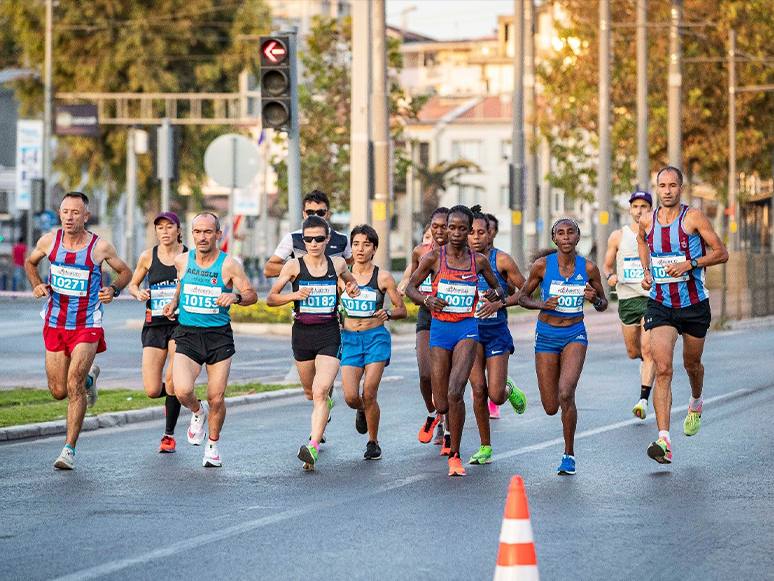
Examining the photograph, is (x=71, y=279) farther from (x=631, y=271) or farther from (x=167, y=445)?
(x=631, y=271)

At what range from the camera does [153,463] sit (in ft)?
40.9

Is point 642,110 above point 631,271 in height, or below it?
above

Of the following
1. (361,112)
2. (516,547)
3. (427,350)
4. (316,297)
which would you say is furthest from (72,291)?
(361,112)

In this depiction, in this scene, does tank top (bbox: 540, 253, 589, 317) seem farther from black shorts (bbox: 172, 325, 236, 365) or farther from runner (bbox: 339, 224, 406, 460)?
black shorts (bbox: 172, 325, 236, 365)

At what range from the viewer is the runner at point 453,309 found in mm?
11820

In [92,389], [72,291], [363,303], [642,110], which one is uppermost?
[642,110]

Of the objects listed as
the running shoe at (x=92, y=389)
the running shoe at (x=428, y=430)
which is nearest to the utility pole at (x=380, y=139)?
the running shoe at (x=92, y=389)

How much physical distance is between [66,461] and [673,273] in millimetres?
4570

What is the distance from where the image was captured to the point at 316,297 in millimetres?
12367

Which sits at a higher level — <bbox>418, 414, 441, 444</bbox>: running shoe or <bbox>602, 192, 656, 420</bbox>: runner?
<bbox>602, 192, 656, 420</bbox>: runner

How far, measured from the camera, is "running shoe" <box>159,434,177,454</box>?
43.1ft

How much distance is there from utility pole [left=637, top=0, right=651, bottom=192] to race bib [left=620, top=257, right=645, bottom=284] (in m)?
24.8

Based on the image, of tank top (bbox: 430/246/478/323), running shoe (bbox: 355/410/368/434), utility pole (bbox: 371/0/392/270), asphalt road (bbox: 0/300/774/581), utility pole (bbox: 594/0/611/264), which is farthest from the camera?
utility pole (bbox: 594/0/611/264)

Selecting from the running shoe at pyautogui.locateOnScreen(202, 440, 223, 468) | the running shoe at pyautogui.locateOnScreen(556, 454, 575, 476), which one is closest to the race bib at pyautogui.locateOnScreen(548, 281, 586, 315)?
the running shoe at pyautogui.locateOnScreen(556, 454, 575, 476)
